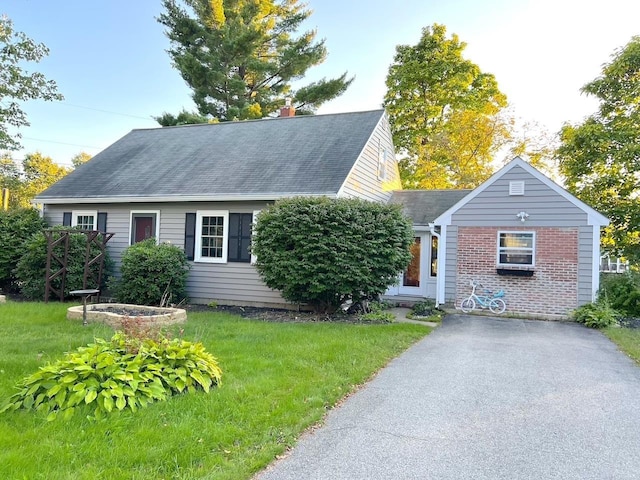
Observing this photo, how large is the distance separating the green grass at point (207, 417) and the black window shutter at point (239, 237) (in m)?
4.20

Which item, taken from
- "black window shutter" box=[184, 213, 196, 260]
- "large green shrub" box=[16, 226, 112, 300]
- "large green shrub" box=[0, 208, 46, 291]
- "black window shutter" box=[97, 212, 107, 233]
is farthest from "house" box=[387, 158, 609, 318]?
"large green shrub" box=[0, 208, 46, 291]

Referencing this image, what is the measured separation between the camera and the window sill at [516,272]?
1031 cm

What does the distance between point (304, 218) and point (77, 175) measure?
938 cm

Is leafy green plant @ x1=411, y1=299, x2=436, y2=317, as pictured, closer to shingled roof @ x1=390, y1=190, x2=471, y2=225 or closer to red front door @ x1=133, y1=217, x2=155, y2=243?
shingled roof @ x1=390, y1=190, x2=471, y2=225

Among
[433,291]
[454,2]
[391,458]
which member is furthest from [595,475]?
[454,2]

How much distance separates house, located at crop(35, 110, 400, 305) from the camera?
36.4 feet

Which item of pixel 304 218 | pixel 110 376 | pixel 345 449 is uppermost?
pixel 304 218

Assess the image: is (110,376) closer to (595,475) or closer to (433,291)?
(595,475)

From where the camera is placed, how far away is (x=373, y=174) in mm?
13031

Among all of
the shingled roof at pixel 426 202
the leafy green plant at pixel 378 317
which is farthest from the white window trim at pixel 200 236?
the shingled roof at pixel 426 202

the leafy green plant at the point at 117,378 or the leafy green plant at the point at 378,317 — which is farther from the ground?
the leafy green plant at the point at 117,378

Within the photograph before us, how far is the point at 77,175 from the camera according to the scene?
1420cm

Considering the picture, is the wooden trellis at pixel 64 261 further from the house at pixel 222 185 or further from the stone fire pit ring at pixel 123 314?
the stone fire pit ring at pixel 123 314

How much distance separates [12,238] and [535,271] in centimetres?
1390
